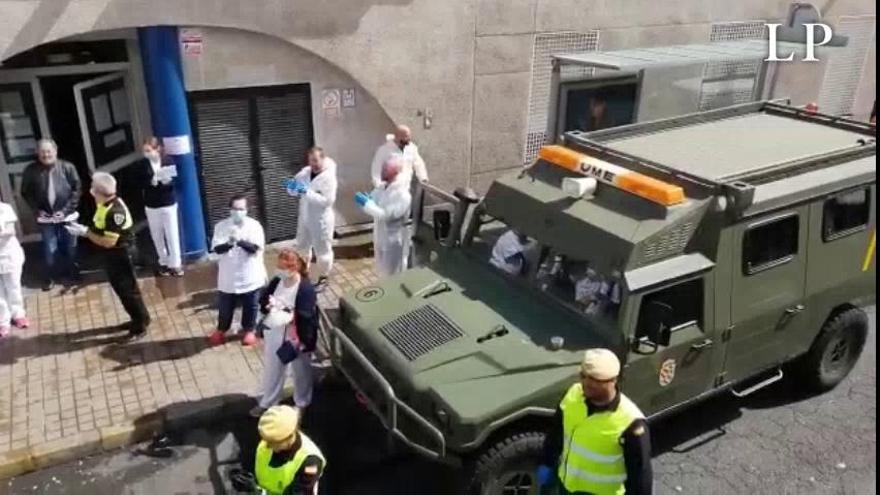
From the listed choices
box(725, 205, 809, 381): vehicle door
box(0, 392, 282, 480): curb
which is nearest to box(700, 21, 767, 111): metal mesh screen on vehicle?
box(725, 205, 809, 381): vehicle door

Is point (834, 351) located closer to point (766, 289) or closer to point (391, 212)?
point (766, 289)

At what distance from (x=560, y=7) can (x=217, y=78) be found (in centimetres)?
485

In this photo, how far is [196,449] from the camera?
20.2 feet

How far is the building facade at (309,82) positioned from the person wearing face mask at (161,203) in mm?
591

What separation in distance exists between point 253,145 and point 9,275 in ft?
10.4

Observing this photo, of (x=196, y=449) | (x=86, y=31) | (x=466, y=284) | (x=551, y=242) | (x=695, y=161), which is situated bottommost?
(x=196, y=449)

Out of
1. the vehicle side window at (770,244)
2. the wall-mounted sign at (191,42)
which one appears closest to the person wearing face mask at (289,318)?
the vehicle side window at (770,244)

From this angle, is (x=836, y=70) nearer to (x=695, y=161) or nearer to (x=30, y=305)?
(x=695, y=161)

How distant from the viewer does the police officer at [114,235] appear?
22.6 feet

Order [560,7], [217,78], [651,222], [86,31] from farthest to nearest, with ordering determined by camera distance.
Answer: [560,7]
[217,78]
[86,31]
[651,222]

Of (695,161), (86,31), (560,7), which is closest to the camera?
(695,161)

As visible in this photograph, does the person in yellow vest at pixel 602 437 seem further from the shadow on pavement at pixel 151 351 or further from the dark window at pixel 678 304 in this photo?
the shadow on pavement at pixel 151 351

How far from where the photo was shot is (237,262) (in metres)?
7.04

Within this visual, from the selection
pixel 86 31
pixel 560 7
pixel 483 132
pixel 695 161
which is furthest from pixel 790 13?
pixel 86 31
